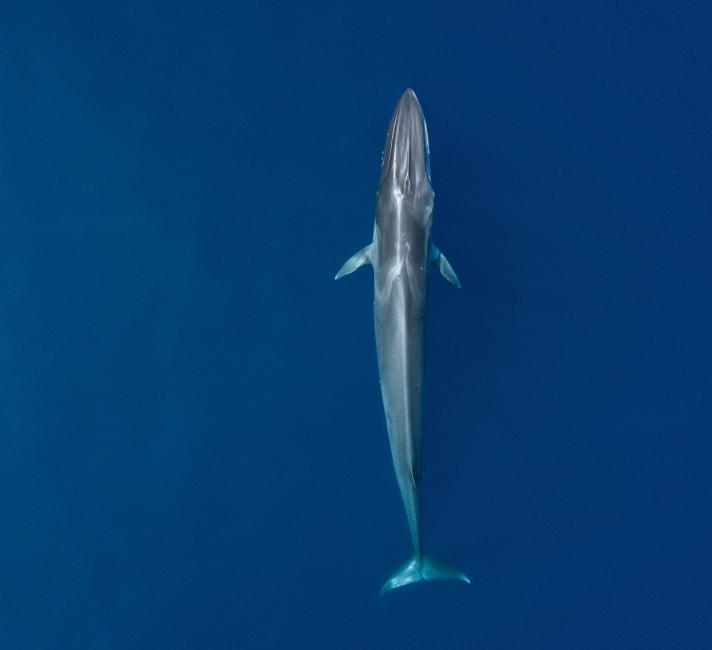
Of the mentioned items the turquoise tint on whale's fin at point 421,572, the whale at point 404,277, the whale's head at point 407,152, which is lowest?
the turquoise tint on whale's fin at point 421,572

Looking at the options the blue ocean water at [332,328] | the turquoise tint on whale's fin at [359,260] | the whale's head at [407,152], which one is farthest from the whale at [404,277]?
the blue ocean water at [332,328]

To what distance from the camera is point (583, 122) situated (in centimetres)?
704

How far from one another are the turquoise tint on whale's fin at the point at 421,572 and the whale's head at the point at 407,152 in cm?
307

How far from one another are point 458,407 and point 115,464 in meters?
3.45

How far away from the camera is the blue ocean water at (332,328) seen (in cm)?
699

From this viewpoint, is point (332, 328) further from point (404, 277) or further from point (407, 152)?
point (407, 152)

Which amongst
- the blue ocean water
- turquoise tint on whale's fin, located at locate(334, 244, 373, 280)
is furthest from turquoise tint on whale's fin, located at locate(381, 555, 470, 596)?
turquoise tint on whale's fin, located at locate(334, 244, 373, 280)

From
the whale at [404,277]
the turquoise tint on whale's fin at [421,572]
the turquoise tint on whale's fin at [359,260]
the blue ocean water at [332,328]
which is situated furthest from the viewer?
the blue ocean water at [332,328]

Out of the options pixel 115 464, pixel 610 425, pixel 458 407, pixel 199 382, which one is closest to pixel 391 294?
pixel 458 407

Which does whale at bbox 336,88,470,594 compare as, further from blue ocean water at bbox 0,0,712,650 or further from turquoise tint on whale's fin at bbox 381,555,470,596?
blue ocean water at bbox 0,0,712,650

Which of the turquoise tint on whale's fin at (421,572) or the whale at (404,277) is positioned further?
the turquoise tint on whale's fin at (421,572)

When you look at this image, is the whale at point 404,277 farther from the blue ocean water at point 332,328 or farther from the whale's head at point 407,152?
the blue ocean water at point 332,328

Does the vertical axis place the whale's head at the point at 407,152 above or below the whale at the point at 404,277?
above

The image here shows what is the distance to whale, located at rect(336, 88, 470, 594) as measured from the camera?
5.68m
